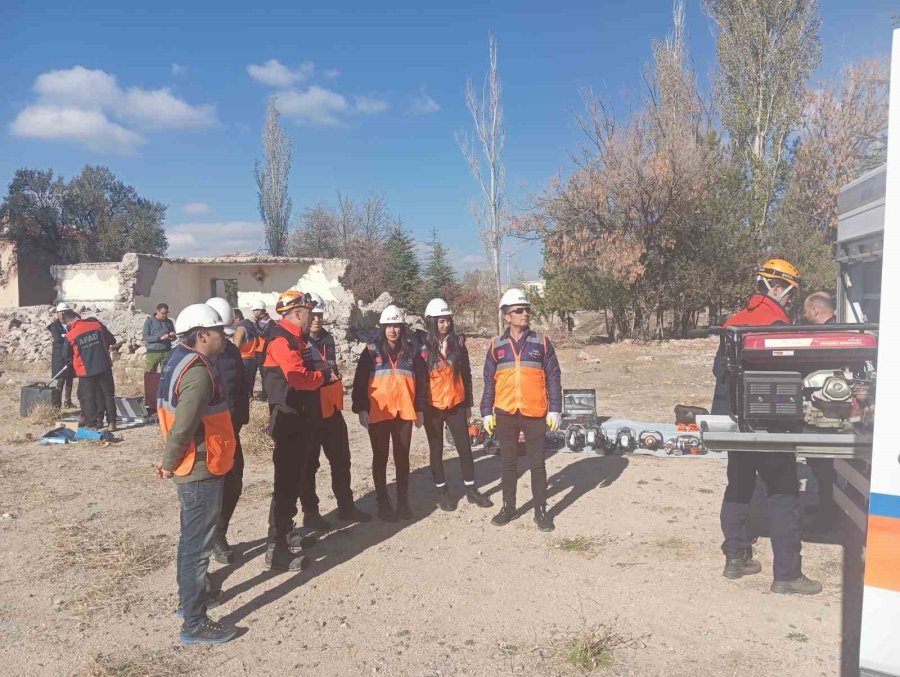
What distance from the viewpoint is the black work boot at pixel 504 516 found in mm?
5145

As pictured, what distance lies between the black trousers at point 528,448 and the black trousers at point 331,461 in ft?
4.43

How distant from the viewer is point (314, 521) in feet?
16.7

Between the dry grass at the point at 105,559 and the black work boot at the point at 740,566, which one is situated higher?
the black work boot at the point at 740,566

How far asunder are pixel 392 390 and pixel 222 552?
1.78 meters

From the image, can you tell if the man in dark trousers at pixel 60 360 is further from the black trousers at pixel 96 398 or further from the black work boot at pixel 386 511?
the black work boot at pixel 386 511

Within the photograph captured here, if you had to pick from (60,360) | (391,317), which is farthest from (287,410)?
(60,360)

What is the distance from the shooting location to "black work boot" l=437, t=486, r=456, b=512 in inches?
217

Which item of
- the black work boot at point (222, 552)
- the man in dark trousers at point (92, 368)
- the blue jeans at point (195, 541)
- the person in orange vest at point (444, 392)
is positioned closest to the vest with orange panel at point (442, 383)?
the person in orange vest at point (444, 392)

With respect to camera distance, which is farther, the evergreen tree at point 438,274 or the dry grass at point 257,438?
the evergreen tree at point 438,274

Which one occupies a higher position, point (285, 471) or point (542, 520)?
point (285, 471)

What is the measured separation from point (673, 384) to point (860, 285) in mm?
6966

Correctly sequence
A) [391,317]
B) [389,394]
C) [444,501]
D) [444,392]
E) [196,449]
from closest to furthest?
[196,449] → [389,394] → [391,317] → [444,392] → [444,501]

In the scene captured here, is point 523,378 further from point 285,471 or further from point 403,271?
point 403,271

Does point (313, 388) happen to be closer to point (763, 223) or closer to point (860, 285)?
point (860, 285)
